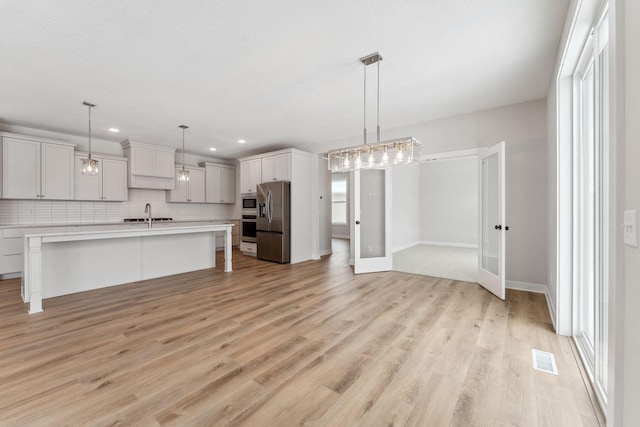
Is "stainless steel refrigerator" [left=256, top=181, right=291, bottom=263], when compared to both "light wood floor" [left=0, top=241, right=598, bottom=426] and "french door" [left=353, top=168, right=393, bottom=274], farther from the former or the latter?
"light wood floor" [left=0, top=241, right=598, bottom=426]

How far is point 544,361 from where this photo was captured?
2.09m

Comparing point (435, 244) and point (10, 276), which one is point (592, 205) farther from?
point (10, 276)

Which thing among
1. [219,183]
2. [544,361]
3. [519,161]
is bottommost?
[544,361]

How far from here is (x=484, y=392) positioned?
5.74 ft

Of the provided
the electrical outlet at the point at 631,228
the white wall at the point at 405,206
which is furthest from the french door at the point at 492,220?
the white wall at the point at 405,206

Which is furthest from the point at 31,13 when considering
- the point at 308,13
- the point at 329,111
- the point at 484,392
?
the point at 484,392

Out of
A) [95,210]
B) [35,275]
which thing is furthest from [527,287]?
[95,210]

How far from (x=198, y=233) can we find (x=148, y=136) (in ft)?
7.86

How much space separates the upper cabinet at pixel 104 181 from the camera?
17.8ft

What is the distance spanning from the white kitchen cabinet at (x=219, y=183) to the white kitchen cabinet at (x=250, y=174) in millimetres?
1255

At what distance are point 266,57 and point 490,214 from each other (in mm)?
3571

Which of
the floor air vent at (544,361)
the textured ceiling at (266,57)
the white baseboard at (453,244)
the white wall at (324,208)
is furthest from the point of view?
the white baseboard at (453,244)

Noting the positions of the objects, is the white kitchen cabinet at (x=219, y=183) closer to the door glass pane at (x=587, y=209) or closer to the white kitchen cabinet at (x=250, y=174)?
the white kitchen cabinet at (x=250, y=174)

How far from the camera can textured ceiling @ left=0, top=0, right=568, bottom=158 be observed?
2.12 m
